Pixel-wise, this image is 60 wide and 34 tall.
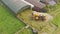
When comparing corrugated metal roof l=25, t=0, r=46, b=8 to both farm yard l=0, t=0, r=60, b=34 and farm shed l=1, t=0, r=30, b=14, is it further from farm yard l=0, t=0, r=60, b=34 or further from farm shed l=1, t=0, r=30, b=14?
farm shed l=1, t=0, r=30, b=14

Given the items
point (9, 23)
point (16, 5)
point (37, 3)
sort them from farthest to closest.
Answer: point (37, 3) → point (16, 5) → point (9, 23)

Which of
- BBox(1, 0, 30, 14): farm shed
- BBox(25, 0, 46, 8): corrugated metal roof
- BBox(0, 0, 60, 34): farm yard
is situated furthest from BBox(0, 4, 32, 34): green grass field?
BBox(25, 0, 46, 8): corrugated metal roof

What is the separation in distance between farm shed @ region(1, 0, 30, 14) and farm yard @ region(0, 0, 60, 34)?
60 centimetres

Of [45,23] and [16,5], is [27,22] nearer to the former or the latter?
[45,23]

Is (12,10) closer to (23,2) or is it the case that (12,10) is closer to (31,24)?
(23,2)

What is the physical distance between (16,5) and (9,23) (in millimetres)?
2558

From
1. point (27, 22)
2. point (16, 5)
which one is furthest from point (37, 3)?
point (27, 22)

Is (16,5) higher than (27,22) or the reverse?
higher

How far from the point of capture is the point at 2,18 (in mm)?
19844

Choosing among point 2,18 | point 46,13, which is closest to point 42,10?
point 46,13

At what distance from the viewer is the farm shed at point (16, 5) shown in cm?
1970

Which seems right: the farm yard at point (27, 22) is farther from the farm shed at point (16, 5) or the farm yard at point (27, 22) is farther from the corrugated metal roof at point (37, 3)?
the corrugated metal roof at point (37, 3)

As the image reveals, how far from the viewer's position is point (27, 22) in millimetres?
18922

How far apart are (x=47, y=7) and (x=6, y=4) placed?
543 centimetres
